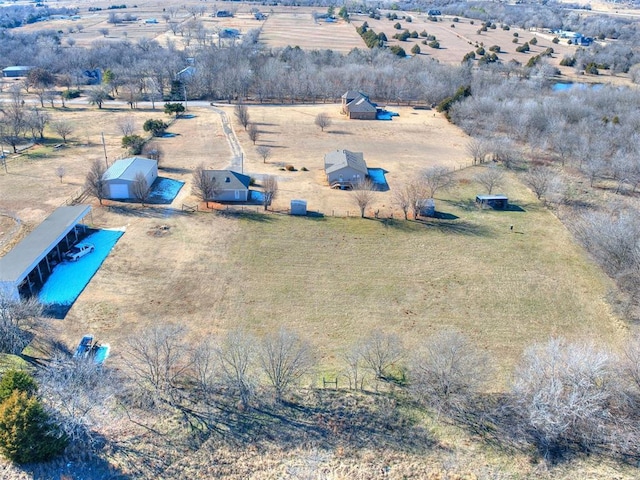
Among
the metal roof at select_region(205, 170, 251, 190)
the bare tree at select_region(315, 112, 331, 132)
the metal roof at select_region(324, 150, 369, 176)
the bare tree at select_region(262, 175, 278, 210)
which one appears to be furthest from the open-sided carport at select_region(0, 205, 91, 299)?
the bare tree at select_region(315, 112, 331, 132)

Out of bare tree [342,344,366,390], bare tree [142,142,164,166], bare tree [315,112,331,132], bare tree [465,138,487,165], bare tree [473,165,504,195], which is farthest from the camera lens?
bare tree [315,112,331,132]

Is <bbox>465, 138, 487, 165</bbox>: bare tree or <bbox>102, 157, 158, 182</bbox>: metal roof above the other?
<bbox>102, 157, 158, 182</bbox>: metal roof

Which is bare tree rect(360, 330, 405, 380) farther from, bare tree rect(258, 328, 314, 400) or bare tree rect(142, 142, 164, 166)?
bare tree rect(142, 142, 164, 166)

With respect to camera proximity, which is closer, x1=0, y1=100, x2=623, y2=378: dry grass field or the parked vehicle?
x1=0, y1=100, x2=623, y2=378: dry grass field

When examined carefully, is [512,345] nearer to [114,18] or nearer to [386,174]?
[386,174]

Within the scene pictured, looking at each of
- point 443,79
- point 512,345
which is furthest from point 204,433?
point 443,79

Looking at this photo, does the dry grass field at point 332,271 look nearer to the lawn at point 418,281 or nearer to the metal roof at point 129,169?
the lawn at point 418,281

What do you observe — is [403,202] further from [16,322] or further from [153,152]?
[16,322]

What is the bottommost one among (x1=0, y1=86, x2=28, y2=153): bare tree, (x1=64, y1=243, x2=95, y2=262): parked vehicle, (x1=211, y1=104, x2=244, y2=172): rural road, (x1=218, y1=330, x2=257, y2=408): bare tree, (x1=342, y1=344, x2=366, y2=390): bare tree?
(x1=342, y1=344, x2=366, y2=390): bare tree
